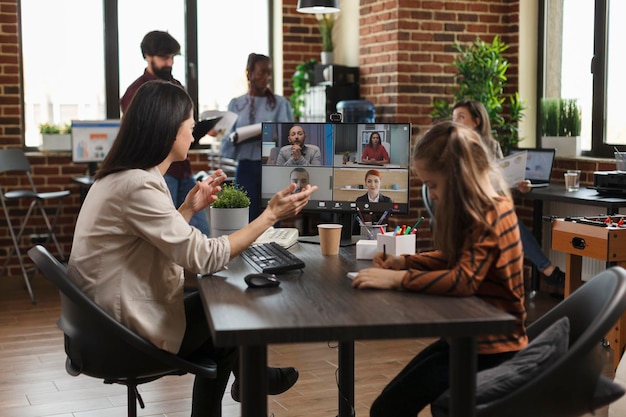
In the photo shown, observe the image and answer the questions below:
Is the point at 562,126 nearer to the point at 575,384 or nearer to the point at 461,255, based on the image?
the point at 461,255

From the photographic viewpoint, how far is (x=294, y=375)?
3232 millimetres

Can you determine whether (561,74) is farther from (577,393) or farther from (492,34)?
(577,393)

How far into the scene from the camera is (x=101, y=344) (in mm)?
2428

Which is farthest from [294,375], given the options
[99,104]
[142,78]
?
[99,104]

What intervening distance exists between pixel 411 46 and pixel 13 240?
3.19 metres

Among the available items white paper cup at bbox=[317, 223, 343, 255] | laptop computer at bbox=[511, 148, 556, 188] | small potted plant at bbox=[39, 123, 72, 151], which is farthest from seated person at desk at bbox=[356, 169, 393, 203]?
small potted plant at bbox=[39, 123, 72, 151]

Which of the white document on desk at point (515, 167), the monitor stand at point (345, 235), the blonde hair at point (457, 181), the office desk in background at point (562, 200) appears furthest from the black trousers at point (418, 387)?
the white document on desk at point (515, 167)

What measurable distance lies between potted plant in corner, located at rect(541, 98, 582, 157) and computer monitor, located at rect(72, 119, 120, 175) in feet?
10.00

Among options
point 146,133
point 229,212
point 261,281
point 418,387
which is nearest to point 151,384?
point 229,212

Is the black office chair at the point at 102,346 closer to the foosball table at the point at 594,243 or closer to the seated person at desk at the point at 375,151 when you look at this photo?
the seated person at desk at the point at 375,151

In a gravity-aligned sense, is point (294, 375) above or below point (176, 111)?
below

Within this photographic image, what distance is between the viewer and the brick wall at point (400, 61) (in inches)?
239

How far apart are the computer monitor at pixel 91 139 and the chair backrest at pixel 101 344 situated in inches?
146

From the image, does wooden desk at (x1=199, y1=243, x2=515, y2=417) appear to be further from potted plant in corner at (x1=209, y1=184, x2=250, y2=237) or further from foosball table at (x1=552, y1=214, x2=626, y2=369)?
foosball table at (x1=552, y1=214, x2=626, y2=369)
